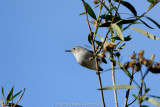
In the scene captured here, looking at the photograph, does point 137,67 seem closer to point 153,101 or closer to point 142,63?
point 142,63

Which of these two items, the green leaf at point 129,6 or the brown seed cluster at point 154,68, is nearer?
the brown seed cluster at point 154,68

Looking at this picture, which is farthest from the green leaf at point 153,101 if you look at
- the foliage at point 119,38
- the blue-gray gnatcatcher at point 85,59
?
the blue-gray gnatcatcher at point 85,59

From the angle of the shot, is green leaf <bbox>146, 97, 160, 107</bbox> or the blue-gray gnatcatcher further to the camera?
the blue-gray gnatcatcher

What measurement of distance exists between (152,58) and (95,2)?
1038mm

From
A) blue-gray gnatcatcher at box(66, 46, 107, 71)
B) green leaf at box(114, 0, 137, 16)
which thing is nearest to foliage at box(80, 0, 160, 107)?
green leaf at box(114, 0, 137, 16)

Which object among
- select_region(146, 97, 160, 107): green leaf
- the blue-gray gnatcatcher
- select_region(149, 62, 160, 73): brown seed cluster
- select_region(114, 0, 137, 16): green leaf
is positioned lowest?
select_region(146, 97, 160, 107): green leaf

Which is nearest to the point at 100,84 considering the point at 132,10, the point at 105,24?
the point at 105,24

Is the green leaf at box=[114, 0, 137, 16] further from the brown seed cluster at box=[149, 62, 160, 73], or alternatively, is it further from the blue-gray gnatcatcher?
the blue-gray gnatcatcher

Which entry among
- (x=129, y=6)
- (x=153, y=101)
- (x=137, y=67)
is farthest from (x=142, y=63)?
(x=129, y=6)

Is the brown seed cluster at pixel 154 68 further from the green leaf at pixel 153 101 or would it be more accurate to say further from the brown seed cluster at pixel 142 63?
the green leaf at pixel 153 101

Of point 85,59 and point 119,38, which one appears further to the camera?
point 85,59

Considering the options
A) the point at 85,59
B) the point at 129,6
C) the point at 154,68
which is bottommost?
the point at 154,68

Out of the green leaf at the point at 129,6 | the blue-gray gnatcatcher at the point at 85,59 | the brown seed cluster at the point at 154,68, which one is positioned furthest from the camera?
the blue-gray gnatcatcher at the point at 85,59

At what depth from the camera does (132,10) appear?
238 cm
